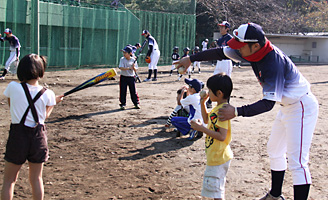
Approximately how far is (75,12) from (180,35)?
27.0 feet

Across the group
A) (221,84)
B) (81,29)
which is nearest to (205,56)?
(221,84)

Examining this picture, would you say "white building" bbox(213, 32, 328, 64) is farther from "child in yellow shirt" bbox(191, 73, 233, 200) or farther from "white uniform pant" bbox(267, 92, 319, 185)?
"child in yellow shirt" bbox(191, 73, 233, 200)

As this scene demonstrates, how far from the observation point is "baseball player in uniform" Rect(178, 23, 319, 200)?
349cm

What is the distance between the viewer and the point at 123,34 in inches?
911

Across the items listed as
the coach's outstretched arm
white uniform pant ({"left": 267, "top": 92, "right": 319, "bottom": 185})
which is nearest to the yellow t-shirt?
white uniform pant ({"left": 267, "top": 92, "right": 319, "bottom": 185})

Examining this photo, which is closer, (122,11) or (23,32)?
(23,32)

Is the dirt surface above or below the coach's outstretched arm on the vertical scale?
below

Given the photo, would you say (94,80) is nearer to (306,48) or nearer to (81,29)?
(81,29)

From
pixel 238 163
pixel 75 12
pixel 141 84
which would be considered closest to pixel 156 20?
pixel 75 12

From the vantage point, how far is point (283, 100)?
149 inches

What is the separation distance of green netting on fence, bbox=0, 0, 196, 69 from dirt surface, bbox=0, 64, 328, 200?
1011 cm

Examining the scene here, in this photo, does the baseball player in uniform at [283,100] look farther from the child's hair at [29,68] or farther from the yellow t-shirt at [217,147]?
the child's hair at [29,68]

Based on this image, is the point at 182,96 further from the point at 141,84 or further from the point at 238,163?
the point at 141,84

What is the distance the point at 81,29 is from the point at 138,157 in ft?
55.3
